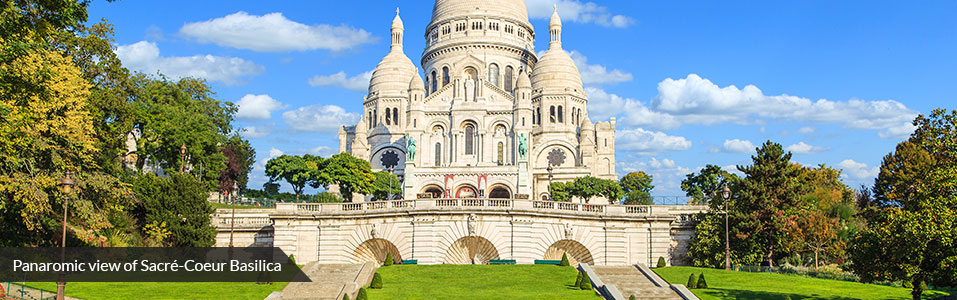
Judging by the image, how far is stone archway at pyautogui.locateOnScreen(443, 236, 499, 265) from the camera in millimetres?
38969

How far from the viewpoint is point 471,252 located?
1564 inches

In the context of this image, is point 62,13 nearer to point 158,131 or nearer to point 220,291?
point 220,291

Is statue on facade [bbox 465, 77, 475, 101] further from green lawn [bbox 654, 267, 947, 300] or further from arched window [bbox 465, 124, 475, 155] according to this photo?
green lawn [bbox 654, 267, 947, 300]

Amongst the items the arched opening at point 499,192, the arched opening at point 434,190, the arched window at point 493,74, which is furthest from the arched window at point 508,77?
the arched opening at point 434,190

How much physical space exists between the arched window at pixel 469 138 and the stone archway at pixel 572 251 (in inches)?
→ 2089

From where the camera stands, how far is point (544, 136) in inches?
3826

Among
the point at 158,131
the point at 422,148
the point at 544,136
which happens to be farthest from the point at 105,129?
the point at 544,136

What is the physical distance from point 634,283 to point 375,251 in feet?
45.4

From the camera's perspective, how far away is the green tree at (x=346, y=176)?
74.7 m

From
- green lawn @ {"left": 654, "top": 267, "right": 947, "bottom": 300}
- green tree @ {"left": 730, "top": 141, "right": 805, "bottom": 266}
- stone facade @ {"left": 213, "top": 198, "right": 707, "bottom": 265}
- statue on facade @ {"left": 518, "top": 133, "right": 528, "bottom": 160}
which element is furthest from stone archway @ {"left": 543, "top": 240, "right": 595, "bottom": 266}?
statue on facade @ {"left": 518, "top": 133, "right": 528, "bottom": 160}

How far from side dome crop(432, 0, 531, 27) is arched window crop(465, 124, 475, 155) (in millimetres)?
18386

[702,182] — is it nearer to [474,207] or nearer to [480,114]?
[480,114]

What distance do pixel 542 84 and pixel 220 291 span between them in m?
75.0

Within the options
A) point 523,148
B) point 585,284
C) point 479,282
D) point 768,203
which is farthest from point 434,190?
point 585,284
